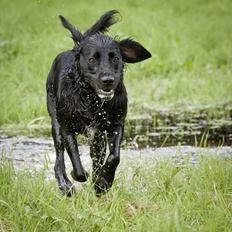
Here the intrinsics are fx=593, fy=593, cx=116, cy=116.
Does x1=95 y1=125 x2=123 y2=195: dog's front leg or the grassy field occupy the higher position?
x1=95 y1=125 x2=123 y2=195: dog's front leg

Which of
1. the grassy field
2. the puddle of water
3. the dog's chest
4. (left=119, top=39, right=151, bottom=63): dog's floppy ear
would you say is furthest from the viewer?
the grassy field

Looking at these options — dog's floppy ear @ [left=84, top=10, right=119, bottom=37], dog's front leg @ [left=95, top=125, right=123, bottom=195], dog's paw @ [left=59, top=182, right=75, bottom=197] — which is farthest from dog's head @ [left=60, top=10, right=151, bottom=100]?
dog's paw @ [left=59, top=182, right=75, bottom=197]

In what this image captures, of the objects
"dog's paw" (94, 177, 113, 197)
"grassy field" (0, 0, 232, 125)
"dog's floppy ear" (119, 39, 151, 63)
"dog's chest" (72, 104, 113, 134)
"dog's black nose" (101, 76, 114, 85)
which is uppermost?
"dog's floppy ear" (119, 39, 151, 63)

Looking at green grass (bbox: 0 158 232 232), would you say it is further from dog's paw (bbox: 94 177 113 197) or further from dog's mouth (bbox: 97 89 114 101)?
dog's mouth (bbox: 97 89 114 101)

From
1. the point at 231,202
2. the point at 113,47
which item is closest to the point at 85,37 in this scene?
the point at 113,47

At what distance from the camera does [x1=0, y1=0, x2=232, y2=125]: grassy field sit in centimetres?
931

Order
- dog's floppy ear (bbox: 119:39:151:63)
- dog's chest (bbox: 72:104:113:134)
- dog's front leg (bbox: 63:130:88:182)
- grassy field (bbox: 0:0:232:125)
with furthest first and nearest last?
grassy field (bbox: 0:0:232:125) → dog's floppy ear (bbox: 119:39:151:63) → dog's chest (bbox: 72:104:113:134) → dog's front leg (bbox: 63:130:88:182)

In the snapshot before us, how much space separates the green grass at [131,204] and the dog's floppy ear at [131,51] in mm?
1006

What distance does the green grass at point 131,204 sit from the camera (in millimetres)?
3584

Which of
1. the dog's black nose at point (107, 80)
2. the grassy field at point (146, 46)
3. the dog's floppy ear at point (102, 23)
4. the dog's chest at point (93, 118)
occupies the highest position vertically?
the dog's floppy ear at point (102, 23)

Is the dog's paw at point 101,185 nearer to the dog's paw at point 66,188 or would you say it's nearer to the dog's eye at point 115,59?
the dog's paw at point 66,188

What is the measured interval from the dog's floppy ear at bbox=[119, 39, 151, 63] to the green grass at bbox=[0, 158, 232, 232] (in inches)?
39.6

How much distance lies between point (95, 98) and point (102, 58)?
0.36 m

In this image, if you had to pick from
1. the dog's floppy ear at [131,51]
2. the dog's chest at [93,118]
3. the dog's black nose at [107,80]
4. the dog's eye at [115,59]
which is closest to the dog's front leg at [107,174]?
the dog's chest at [93,118]
